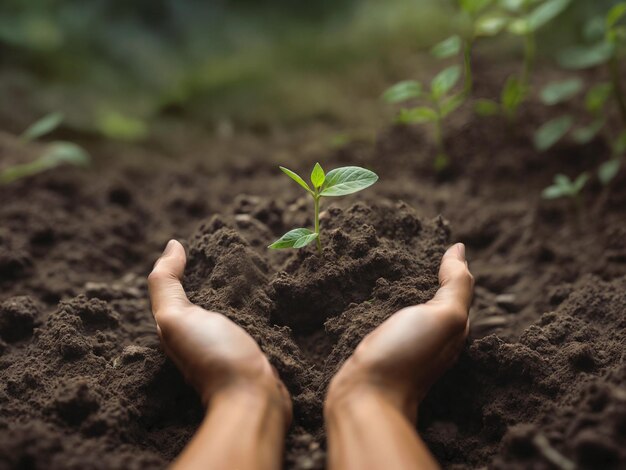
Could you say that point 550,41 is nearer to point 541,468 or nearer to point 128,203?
point 128,203

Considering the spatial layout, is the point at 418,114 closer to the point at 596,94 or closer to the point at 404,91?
the point at 404,91

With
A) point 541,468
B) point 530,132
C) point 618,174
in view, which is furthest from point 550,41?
point 541,468

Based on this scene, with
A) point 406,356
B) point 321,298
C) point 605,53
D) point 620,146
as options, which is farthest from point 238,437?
point 605,53

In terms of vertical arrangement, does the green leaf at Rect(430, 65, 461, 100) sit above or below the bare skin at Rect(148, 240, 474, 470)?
above

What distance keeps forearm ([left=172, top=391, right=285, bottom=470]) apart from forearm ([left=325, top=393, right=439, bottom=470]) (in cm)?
10

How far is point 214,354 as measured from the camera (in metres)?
1.18

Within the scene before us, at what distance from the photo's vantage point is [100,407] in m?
1.21

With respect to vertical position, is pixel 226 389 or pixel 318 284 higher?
pixel 318 284

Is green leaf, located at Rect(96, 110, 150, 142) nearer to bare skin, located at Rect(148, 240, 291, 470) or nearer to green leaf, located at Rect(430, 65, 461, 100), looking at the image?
green leaf, located at Rect(430, 65, 461, 100)

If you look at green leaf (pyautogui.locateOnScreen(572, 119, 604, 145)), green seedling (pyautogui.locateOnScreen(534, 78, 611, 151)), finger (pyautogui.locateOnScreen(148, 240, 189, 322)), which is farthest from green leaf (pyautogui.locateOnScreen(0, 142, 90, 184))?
green leaf (pyautogui.locateOnScreen(572, 119, 604, 145))

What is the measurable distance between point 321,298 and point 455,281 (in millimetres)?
289

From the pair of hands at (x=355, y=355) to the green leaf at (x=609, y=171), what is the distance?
0.97m

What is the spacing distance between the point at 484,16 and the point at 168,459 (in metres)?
2.26

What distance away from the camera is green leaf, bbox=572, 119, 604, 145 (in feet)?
7.09
